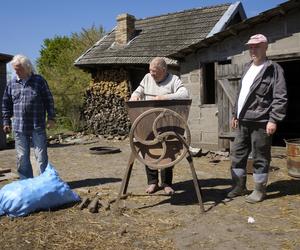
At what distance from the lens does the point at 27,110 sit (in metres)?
5.63

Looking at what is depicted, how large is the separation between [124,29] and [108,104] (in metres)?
3.28

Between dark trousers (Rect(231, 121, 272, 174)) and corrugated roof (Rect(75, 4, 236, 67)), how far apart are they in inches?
357

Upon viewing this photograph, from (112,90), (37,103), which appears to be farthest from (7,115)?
(112,90)

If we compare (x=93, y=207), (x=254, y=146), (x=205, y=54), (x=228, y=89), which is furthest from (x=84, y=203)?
(x=205, y=54)

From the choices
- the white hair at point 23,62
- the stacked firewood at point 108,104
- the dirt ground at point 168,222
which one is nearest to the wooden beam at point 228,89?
the dirt ground at point 168,222

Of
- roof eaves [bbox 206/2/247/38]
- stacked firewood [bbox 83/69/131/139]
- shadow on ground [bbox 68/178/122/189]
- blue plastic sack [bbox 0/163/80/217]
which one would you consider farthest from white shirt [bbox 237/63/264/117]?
stacked firewood [bbox 83/69/131/139]

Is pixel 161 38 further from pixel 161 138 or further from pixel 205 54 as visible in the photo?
pixel 161 138

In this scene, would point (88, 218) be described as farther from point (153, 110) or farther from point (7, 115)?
point (7, 115)

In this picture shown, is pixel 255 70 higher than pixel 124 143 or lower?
higher

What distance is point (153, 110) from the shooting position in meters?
4.63

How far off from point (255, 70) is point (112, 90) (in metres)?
11.1

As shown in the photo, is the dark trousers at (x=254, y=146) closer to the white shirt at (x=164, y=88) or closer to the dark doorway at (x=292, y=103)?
the white shirt at (x=164, y=88)

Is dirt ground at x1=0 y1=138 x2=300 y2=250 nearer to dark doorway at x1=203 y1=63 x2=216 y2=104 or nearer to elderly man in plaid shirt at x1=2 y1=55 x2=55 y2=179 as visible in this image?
elderly man in plaid shirt at x1=2 y1=55 x2=55 y2=179

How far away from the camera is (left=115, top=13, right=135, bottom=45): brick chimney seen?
53.7 ft
